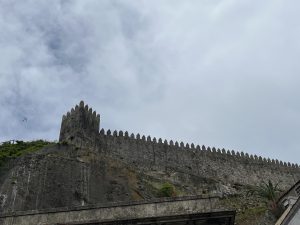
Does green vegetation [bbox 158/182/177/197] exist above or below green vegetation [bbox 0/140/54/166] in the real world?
below

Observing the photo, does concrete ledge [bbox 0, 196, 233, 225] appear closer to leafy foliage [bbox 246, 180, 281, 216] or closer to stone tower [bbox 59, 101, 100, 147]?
leafy foliage [bbox 246, 180, 281, 216]

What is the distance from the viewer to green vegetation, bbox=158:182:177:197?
111 feet

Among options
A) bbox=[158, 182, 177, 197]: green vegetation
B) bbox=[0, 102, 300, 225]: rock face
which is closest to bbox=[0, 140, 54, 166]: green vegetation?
bbox=[0, 102, 300, 225]: rock face

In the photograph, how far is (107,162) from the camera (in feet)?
113

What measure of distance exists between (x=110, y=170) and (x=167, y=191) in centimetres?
371

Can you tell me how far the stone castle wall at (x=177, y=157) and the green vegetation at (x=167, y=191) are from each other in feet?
6.90

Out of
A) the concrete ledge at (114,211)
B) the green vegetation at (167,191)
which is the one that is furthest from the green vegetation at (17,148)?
the concrete ledge at (114,211)

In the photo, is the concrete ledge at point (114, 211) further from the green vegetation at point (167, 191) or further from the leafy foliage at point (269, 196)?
the green vegetation at point (167, 191)

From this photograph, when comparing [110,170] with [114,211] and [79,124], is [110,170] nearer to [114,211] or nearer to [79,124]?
[79,124]

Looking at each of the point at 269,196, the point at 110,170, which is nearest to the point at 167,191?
the point at 110,170

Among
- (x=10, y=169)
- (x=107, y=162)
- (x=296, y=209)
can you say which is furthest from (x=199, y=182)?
(x=296, y=209)

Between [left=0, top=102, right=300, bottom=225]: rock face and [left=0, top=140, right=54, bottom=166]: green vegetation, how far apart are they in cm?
74

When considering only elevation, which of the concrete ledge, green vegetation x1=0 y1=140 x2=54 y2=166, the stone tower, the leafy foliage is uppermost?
the stone tower

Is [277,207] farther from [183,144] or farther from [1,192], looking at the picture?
[1,192]
